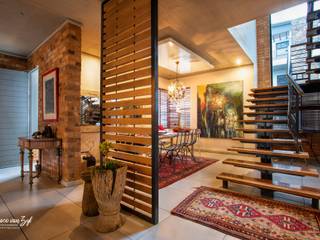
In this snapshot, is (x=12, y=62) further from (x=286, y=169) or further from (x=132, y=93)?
(x=286, y=169)

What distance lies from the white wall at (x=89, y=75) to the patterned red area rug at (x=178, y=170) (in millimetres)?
2498

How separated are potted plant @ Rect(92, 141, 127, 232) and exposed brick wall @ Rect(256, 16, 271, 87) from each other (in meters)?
5.60

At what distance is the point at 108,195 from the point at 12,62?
477cm

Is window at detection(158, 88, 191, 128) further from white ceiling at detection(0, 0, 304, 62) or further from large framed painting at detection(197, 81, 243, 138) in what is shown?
white ceiling at detection(0, 0, 304, 62)

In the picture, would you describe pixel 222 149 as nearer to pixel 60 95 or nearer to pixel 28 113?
pixel 60 95

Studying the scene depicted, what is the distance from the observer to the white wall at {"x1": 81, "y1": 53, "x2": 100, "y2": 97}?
4.16 metres

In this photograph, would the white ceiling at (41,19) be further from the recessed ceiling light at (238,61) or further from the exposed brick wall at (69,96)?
the recessed ceiling light at (238,61)

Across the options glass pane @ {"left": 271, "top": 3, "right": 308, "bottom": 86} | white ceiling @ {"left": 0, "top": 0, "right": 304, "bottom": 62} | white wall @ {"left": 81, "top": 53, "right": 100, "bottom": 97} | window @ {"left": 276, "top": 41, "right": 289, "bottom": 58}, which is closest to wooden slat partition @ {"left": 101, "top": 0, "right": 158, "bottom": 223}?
white ceiling @ {"left": 0, "top": 0, "right": 304, "bottom": 62}

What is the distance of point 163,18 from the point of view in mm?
2869

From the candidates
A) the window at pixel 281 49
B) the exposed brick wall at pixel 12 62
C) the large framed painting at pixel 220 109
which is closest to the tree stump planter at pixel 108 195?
the exposed brick wall at pixel 12 62

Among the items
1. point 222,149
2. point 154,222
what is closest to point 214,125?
point 222,149

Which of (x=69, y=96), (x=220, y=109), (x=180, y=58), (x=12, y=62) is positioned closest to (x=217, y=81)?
(x=220, y=109)

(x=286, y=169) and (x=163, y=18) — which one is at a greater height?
(x=163, y=18)

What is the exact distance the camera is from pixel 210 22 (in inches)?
120
